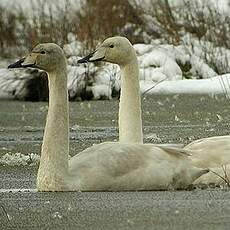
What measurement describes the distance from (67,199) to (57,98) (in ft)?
3.97

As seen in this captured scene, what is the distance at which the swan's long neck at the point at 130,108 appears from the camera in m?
8.56

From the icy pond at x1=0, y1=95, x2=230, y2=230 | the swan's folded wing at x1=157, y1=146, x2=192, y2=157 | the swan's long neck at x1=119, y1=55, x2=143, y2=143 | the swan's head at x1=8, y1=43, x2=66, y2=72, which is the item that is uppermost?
the swan's head at x1=8, y1=43, x2=66, y2=72

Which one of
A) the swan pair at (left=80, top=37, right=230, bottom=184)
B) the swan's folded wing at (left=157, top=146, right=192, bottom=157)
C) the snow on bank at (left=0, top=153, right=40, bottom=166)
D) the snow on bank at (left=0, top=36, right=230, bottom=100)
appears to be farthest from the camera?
the snow on bank at (left=0, top=36, right=230, bottom=100)

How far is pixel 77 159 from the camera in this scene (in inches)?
292

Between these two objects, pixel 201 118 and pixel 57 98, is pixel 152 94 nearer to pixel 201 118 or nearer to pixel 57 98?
pixel 201 118

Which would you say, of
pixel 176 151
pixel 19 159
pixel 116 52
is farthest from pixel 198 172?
pixel 19 159

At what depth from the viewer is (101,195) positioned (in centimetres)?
679

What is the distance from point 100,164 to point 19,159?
6.48 feet

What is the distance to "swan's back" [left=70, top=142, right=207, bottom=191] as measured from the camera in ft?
23.5

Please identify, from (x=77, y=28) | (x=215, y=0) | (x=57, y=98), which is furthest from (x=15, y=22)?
(x=57, y=98)

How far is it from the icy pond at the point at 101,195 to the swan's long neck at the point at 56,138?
0.17 m

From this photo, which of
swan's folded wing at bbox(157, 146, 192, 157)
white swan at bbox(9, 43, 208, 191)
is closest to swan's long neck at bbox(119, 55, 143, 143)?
swan's folded wing at bbox(157, 146, 192, 157)

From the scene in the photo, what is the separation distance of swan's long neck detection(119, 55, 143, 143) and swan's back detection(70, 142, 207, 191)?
3.50 feet

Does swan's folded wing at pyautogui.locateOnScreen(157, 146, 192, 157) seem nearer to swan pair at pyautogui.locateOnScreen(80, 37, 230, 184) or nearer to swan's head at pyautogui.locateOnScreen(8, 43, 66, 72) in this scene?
swan pair at pyautogui.locateOnScreen(80, 37, 230, 184)
